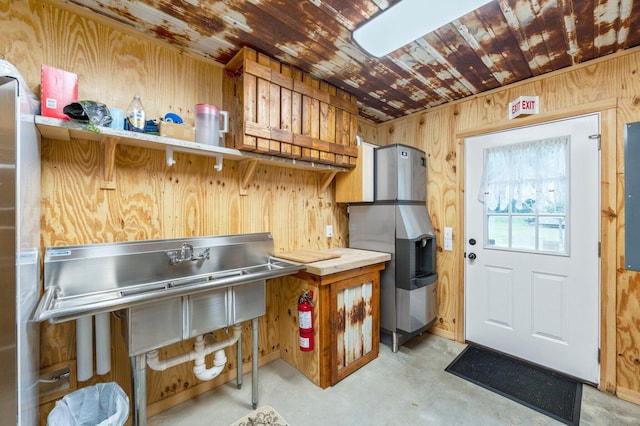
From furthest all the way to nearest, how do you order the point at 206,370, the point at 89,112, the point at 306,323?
the point at 306,323
the point at 206,370
the point at 89,112

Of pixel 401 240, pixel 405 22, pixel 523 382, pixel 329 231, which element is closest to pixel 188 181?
pixel 329 231

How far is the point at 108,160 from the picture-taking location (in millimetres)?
1525

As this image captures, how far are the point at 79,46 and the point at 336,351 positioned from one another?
8.55ft

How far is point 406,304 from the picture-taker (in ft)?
7.98

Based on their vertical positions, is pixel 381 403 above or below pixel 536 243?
below

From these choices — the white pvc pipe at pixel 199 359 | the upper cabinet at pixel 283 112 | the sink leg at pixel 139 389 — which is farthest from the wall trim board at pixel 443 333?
the sink leg at pixel 139 389

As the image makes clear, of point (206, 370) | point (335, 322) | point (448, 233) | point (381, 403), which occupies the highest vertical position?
point (448, 233)

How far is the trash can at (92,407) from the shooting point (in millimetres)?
1243

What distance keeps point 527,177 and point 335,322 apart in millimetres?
2114

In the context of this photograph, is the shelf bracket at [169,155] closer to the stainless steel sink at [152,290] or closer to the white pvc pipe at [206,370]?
the stainless steel sink at [152,290]

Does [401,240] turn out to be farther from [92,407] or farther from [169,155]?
[92,407]

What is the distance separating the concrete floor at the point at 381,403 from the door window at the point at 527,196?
1.18 meters

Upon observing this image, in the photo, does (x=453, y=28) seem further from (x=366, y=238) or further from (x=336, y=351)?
(x=336, y=351)

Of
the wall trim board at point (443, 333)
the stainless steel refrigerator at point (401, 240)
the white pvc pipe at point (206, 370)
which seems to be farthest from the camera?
the wall trim board at point (443, 333)
